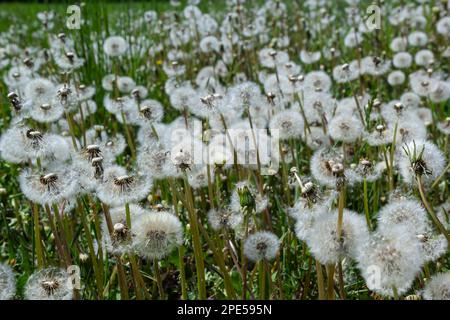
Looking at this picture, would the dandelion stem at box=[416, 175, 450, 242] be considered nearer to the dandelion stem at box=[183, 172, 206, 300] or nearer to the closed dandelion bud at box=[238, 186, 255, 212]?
the closed dandelion bud at box=[238, 186, 255, 212]

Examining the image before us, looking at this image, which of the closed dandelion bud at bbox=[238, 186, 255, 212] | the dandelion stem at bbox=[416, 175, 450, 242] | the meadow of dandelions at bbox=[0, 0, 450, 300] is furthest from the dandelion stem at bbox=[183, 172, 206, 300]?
the dandelion stem at bbox=[416, 175, 450, 242]

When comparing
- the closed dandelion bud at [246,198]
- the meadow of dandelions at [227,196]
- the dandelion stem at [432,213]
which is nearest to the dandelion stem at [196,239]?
the meadow of dandelions at [227,196]

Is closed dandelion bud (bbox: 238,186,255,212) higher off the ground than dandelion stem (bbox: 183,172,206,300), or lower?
higher

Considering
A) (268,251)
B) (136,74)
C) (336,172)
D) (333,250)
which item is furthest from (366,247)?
(136,74)

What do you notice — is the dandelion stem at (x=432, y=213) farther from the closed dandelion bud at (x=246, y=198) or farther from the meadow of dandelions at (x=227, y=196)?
the closed dandelion bud at (x=246, y=198)

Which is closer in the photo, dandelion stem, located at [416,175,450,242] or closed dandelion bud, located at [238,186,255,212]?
dandelion stem, located at [416,175,450,242]

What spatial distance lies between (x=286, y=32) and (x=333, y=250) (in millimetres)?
4380

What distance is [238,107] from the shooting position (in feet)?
7.71

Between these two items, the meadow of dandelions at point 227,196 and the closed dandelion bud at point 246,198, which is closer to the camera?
the meadow of dandelions at point 227,196

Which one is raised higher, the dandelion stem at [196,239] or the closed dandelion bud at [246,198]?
the closed dandelion bud at [246,198]

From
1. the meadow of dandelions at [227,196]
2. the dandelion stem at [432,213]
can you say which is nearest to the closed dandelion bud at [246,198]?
the meadow of dandelions at [227,196]

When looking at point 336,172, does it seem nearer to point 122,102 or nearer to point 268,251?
point 268,251

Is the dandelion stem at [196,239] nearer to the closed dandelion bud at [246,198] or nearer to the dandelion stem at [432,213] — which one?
the closed dandelion bud at [246,198]

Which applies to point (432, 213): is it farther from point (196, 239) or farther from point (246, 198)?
point (196, 239)
